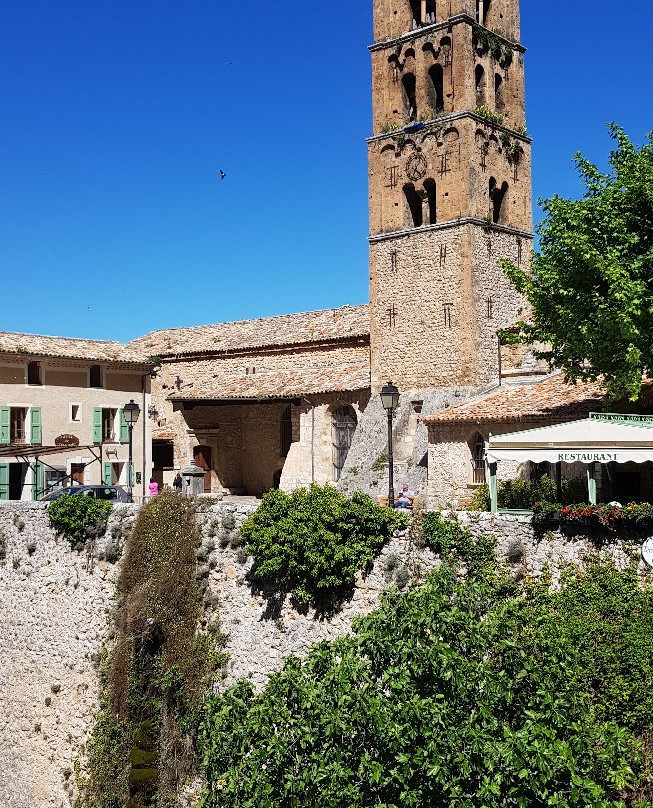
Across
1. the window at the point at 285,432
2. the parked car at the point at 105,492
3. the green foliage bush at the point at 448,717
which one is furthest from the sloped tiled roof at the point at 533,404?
the window at the point at 285,432

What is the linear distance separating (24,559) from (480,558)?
13.4 metres

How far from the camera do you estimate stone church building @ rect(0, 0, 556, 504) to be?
2997cm

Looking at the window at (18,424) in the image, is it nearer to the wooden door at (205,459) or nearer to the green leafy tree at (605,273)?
the wooden door at (205,459)

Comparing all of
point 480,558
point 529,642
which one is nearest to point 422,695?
point 529,642

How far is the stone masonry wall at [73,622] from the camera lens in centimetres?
1861

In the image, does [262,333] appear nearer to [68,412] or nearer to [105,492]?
[68,412]

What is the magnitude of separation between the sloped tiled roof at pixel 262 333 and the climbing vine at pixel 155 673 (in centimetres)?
1669

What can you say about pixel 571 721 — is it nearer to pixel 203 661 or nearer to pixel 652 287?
pixel 203 661

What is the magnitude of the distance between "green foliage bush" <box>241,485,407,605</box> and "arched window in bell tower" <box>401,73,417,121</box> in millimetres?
18522

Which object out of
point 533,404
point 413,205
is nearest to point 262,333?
point 413,205

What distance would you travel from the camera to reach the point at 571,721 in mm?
11906

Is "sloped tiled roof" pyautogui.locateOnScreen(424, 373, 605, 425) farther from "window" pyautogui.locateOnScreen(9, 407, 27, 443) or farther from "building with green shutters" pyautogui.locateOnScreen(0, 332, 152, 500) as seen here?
"window" pyautogui.locateOnScreen(9, 407, 27, 443)

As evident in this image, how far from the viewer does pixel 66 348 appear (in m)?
35.8

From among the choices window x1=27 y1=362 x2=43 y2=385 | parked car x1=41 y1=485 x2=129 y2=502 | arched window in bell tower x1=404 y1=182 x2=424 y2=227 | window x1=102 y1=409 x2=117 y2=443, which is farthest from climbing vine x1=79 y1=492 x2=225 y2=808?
arched window in bell tower x1=404 y1=182 x2=424 y2=227
